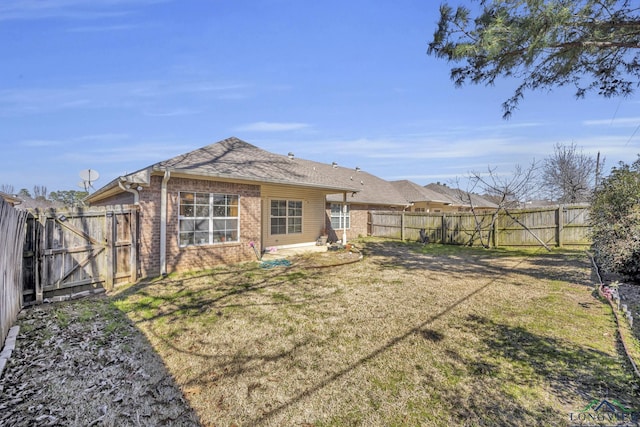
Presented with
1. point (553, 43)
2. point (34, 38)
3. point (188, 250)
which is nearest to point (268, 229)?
point (188, 250)

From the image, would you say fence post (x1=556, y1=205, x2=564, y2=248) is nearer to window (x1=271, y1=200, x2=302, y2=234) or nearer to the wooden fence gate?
window (x1=271, y1=200, x2=302, y2=234)

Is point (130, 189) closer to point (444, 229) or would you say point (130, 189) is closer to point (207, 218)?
point (207, 218)

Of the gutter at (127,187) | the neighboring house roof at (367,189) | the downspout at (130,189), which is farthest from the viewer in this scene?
the neighboring house roof at (367,189)

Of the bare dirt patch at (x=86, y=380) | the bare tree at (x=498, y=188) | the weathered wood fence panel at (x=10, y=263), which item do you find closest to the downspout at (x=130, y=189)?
the weathered wood fence panel at (x=10, y=263)

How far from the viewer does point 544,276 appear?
750cm

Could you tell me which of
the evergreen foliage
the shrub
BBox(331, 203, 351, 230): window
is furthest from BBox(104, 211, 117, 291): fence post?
BBox(331, 203, 351, 230): window

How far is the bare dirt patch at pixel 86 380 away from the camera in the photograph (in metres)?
2.54

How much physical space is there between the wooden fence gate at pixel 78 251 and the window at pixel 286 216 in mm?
5744

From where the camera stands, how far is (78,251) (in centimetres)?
596

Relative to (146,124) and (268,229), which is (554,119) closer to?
(268,229)

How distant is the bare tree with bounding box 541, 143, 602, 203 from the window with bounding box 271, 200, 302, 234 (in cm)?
2029

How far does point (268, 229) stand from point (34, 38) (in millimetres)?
9413

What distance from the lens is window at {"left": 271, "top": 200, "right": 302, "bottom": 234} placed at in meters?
12.1

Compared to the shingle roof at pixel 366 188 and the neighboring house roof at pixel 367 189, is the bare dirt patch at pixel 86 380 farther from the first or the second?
the shingle roof at pixel 366 188
